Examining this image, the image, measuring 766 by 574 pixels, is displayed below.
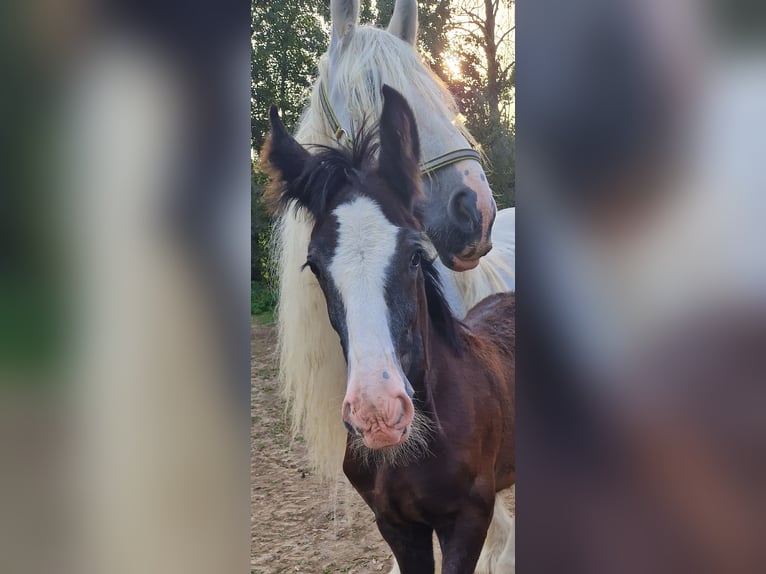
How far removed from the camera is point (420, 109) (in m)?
1.87

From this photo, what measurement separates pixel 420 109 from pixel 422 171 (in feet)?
0.66

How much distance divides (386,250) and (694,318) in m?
0.98

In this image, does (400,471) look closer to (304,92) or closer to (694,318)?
(694,318)

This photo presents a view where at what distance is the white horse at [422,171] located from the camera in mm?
1867

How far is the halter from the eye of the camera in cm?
186

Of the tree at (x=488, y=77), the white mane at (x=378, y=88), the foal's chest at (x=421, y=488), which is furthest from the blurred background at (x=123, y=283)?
the tree at (x=488, y=77)

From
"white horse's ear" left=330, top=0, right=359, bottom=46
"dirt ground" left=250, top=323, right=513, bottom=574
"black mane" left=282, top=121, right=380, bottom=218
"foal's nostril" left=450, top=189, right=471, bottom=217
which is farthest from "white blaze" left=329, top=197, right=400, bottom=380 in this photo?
"white horse's ear" left=330, top=0, right=359, bottom=46

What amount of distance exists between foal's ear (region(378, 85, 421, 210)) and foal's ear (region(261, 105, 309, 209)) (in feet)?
0.82

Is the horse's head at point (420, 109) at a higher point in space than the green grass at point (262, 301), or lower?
higher

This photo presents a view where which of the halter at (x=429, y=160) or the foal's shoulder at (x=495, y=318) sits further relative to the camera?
the foal's shoulder at (x=495, y=318)

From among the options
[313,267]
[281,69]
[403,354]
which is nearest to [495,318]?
[403,354]

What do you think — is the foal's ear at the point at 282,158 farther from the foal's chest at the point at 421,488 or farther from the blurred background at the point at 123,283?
the foal's chest at the point at 421,488

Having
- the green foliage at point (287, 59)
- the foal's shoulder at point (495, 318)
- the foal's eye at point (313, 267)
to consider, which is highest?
the green foliage at point (287, 59)

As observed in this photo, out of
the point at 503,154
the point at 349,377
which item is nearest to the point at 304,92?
the point at 503,154
